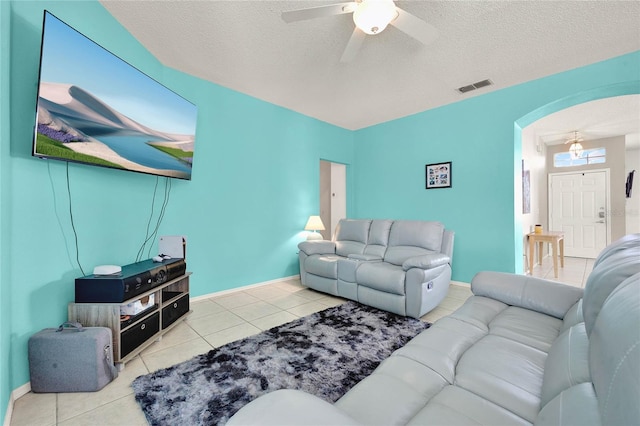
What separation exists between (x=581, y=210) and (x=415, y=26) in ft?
21.5

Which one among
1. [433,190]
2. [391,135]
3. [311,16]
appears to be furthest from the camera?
[391,135]

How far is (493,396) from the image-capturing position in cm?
97

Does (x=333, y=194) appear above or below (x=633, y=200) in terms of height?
above

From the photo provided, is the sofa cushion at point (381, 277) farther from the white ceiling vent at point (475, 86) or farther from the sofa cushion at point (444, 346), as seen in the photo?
the white ceiling vent at point (475, 86)

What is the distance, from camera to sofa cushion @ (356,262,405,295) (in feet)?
8.91

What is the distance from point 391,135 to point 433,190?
1.31 metres

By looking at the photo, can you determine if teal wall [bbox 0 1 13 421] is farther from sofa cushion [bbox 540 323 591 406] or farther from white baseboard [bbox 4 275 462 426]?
sofa cushion [bbox 540 323 591 406]

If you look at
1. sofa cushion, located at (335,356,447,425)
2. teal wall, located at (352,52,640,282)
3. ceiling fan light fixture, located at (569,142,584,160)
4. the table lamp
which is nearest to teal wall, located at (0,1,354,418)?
the table lamp

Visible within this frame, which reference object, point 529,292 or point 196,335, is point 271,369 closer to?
point 196,335

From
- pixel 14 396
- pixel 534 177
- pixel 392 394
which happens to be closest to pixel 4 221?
pixel 14 396

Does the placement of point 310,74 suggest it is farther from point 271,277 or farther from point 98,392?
point 98,392

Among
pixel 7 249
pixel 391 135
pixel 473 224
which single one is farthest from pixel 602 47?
pixel 7 249

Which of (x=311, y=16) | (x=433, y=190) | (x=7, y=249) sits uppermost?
(x=311, y=16)

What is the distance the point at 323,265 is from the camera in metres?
3.43
